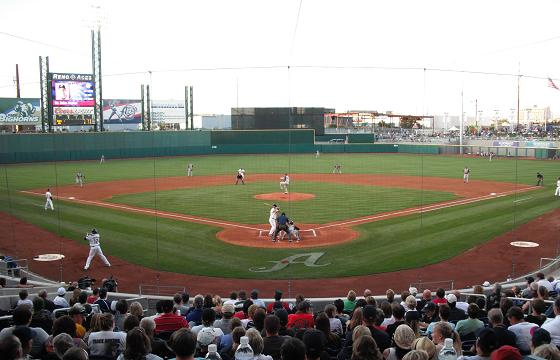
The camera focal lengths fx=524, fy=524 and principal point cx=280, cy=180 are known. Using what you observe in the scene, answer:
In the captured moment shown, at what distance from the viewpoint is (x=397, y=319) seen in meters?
7.50

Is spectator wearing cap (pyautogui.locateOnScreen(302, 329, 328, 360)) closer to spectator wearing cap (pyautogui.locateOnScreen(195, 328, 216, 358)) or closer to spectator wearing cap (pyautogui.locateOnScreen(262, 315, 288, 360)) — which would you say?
spectator wearing cap (pyautogui.locateOnScreen(262, 315, 288, 360))

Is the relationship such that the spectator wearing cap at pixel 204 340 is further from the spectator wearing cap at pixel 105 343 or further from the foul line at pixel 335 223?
the foul line at pixel 335 223

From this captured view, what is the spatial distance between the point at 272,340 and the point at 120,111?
85.0 metres

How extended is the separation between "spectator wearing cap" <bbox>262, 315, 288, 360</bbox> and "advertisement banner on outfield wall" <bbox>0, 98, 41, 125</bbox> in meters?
72.7

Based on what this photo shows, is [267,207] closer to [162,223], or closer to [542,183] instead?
[162,223]

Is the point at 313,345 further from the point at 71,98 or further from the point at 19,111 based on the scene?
the point at 19,111

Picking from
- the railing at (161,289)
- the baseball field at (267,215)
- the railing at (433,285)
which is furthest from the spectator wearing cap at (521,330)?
the railing at (161,289)

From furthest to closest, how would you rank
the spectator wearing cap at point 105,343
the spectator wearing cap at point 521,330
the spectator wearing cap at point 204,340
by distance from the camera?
the spectator wearing cap at point 204,340 → the spectator wearing cap at point 521,330 → the spectator wearing cap at point 105,343

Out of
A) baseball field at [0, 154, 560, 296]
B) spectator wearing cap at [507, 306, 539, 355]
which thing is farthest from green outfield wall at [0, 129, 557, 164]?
spectator wearing cap at [507, 306, 539, 355]

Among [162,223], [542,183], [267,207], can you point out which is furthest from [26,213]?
[542,183]

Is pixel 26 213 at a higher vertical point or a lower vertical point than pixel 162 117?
lower

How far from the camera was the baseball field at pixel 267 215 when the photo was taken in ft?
63.0

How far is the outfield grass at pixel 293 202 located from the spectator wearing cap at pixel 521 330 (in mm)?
19100

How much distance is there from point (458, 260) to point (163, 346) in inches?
591
